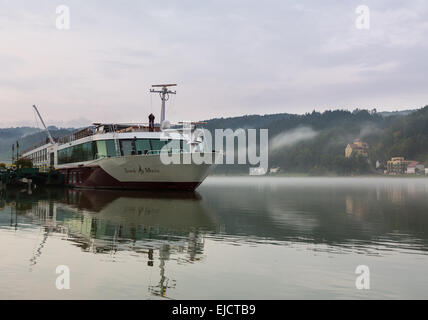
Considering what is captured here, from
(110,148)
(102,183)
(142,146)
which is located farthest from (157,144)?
(102,183)

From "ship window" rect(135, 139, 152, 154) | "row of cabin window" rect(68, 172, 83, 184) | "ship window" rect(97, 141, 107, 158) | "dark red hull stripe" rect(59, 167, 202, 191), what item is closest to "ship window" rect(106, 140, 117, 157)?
"ship window" rect(97, 141, 107, 158)

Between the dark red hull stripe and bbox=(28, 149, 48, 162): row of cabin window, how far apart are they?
2196cm

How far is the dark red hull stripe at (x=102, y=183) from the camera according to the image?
47500 mm

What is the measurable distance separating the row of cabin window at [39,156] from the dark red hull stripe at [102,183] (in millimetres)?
21955

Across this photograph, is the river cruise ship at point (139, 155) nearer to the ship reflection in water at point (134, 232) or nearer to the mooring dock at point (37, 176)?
the mooring dock at point (37, 176)

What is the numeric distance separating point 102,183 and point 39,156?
50200 millimetres

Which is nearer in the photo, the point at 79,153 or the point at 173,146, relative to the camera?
the point at 173,146

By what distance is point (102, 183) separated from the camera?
55094mm

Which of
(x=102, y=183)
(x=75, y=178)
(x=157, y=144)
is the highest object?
(x=157, y=144)

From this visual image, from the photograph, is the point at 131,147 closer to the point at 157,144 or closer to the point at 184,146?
the point at 157,144

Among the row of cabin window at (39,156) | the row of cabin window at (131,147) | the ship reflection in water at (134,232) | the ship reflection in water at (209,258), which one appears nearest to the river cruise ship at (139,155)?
the row of cabin window at (131,147)

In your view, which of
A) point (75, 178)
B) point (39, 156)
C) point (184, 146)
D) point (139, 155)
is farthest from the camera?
point (39, 156)

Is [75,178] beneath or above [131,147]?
beneath

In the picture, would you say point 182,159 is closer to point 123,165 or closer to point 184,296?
point 123,165
